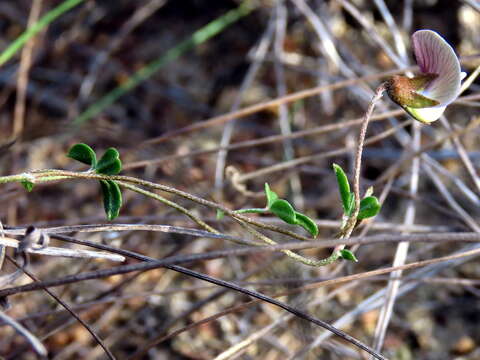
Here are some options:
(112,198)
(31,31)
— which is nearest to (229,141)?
(31,31)

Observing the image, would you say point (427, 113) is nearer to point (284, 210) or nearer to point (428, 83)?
point (428, 83)

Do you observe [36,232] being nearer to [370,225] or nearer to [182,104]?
[370,225]

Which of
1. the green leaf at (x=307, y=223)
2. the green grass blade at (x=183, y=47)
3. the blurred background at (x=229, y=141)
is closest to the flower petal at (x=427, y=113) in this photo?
the green leaf at (x=307, y=223)

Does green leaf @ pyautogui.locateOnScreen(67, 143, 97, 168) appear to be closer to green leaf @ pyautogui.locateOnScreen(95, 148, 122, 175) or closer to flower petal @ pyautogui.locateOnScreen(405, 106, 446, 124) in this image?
green leaf @ pyautogui.locateOnScreen(95, 148, 122, 175)

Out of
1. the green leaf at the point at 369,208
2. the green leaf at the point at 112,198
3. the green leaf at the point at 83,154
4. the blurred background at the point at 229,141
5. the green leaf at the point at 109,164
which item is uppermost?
the blurred background at the point at 229,141

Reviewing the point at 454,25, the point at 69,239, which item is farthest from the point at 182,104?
the point at 69,239

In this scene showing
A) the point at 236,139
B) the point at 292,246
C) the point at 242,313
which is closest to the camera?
the point at 292,246

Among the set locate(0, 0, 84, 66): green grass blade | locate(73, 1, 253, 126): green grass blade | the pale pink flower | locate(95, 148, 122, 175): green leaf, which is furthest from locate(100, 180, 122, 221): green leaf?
locate(73, 1, 253, 126): green grass blade

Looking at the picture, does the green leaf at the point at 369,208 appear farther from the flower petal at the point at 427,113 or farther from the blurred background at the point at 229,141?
the blurred background at the point at 229,141
